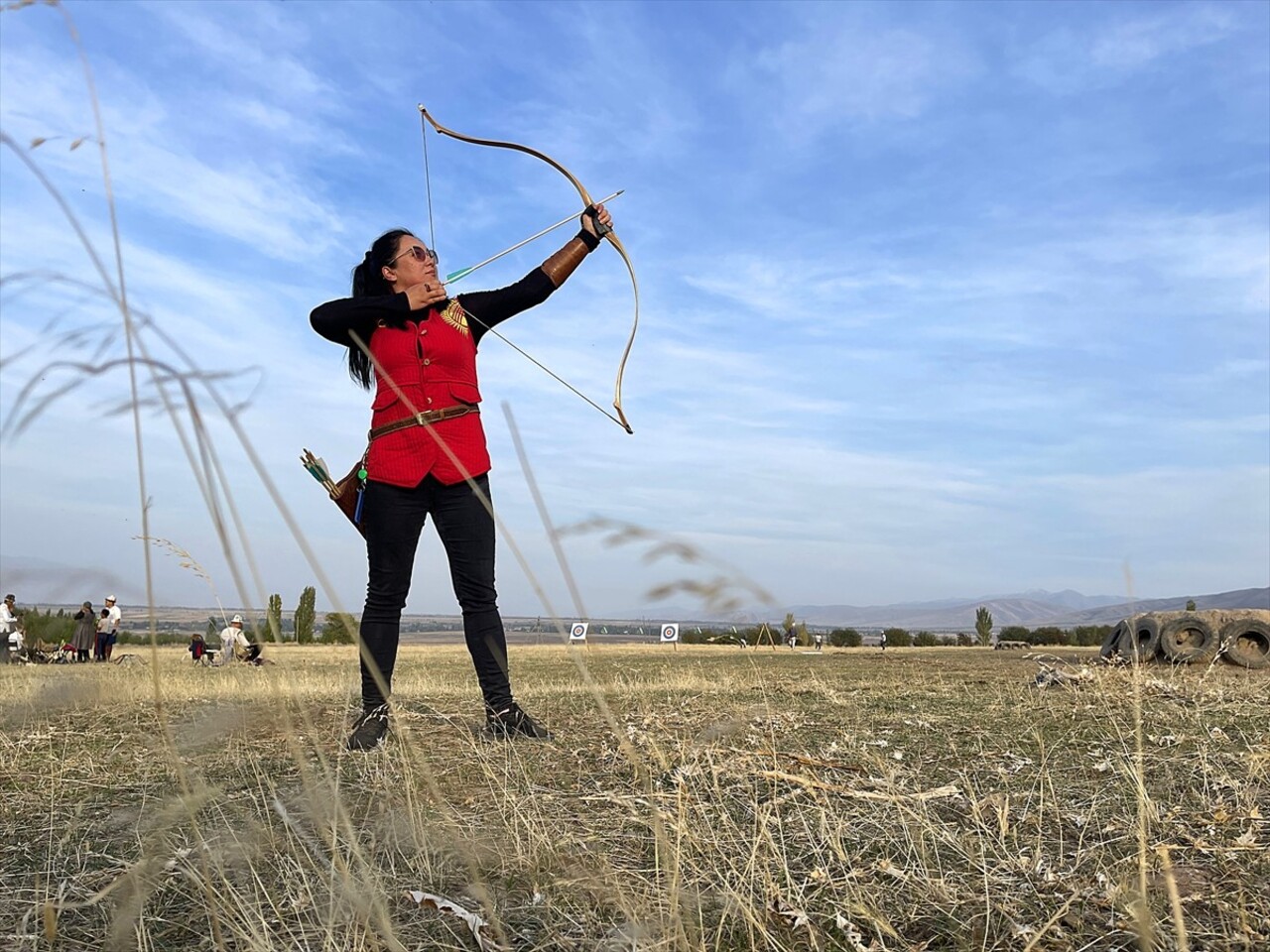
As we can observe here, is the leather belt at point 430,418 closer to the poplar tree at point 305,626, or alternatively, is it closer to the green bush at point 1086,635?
the poplar tree at point 305,626

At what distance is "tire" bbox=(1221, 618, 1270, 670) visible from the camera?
1003 cm

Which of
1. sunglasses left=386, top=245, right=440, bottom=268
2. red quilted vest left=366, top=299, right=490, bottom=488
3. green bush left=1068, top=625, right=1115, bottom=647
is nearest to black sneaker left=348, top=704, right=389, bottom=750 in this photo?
red quilted vest left=366, top=299, right=490, bottom=488

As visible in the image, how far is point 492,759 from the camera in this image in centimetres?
309

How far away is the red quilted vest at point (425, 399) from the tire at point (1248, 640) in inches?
366

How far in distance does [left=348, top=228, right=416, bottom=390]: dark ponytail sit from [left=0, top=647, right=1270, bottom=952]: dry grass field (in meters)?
1.47

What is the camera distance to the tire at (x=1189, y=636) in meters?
9.97

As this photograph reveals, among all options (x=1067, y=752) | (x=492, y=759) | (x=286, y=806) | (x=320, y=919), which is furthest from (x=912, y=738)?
(x=320, y=919)

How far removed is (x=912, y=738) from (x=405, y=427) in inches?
86.1

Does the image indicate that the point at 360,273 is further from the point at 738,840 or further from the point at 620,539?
the point at 620,539

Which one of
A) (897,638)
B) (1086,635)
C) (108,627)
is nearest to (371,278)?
(108,627)

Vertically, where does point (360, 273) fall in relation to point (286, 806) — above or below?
above

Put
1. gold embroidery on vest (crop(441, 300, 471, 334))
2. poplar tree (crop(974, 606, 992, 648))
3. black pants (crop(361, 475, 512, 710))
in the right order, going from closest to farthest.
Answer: black pants (crop(361, 475, 512, 710)), gold embroidery on vest (crop(441, 300, 471, 334)), poplar tree (crop(974, 606, 992, 648))

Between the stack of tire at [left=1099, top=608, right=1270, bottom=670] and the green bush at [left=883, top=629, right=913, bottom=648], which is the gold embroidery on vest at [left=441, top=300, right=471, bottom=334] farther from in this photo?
the green bush at [left=883, top=629, right=913, bottom=648]

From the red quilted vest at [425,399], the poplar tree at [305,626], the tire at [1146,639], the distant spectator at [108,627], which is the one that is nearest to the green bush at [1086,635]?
the tire at [1146,639]
